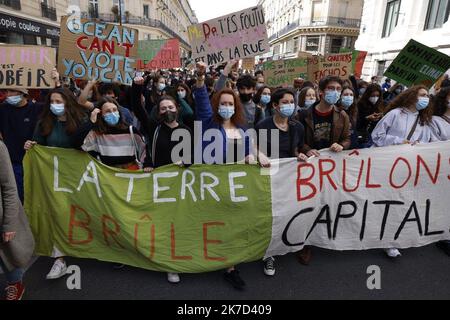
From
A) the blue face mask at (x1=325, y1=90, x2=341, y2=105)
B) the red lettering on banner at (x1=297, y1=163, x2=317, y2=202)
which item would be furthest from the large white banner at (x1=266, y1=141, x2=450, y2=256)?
→ the blue face mask at (x1=325, y1=90, x2=341, y2=105)

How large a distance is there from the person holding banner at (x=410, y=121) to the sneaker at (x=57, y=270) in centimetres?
351

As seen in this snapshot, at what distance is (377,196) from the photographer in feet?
9.48

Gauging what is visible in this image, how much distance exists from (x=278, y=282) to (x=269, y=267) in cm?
16

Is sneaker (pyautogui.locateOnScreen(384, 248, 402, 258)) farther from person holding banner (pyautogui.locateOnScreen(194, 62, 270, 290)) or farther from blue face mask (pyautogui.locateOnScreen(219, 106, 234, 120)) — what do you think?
blue face mask (pyautogui.locateOnScreen(219, 106, 234, 120))

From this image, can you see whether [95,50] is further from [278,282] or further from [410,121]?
[410,121]

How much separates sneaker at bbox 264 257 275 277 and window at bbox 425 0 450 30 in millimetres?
13932

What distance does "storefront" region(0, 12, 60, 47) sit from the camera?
1300cm

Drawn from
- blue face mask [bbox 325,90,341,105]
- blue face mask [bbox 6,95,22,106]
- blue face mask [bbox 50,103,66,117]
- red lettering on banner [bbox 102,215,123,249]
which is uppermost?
blue face mask [bbox 325,90,341,105]

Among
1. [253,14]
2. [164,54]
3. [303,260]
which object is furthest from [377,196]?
[164,54]

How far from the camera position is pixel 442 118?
11.1 ft

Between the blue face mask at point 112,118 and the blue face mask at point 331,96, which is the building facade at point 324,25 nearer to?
the blue face mask at point 331,96

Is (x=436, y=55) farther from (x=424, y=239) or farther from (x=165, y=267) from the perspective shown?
(x=165, y=267)

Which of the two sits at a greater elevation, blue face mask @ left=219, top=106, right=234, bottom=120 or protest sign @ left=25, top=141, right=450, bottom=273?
blue face mask @ left=219, top=106, right=234, bottom=120
